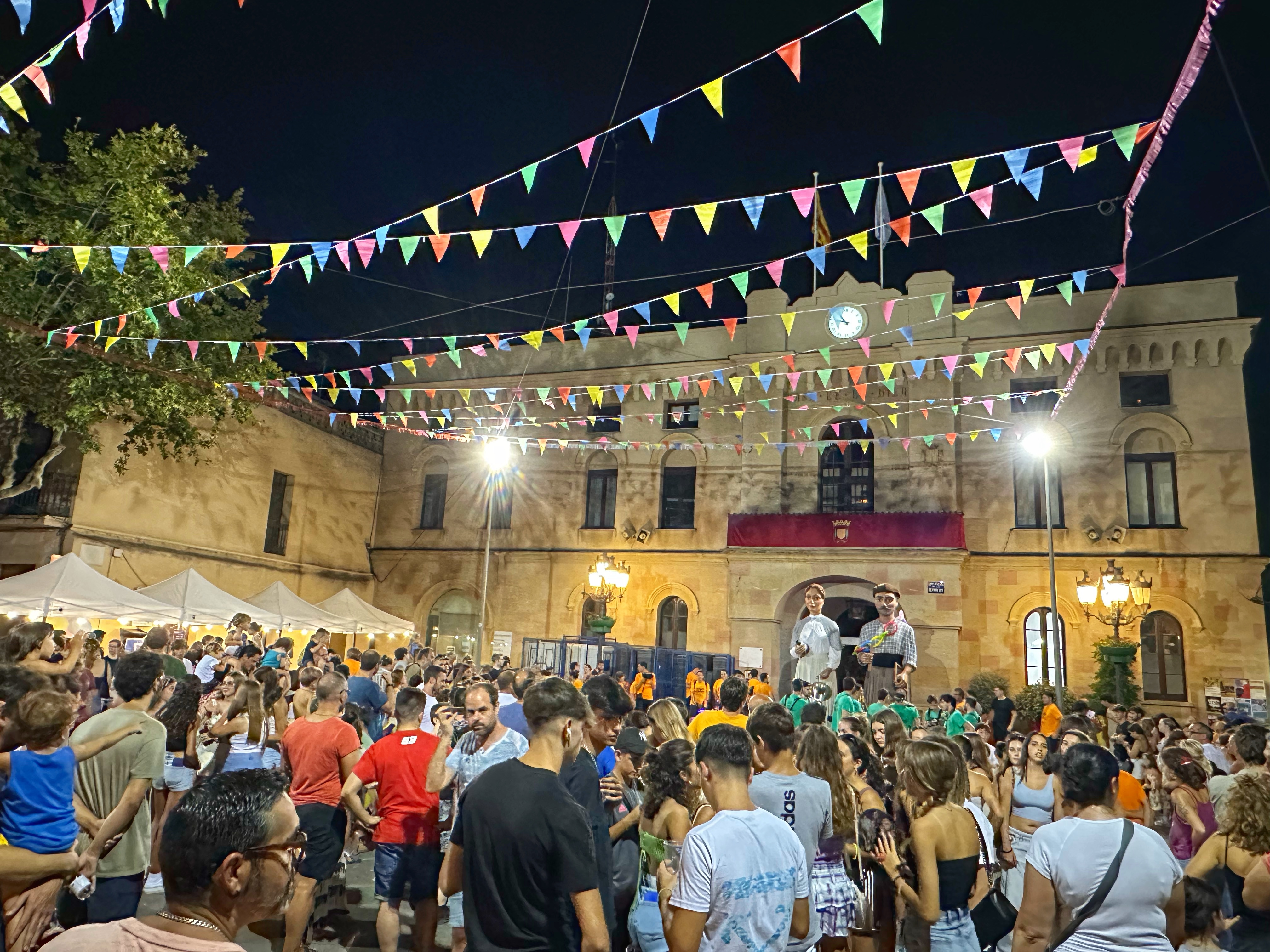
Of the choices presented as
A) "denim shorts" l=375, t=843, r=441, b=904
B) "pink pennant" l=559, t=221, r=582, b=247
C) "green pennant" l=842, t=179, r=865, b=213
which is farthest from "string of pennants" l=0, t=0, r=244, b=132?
"denim shorts" l=375, t=843, r=441, b=904

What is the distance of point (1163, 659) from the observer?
60.4ft

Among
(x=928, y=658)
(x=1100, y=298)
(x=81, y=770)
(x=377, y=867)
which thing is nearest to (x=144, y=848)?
(x=81, y=770)

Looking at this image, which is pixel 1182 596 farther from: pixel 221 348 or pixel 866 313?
pixel 221 348

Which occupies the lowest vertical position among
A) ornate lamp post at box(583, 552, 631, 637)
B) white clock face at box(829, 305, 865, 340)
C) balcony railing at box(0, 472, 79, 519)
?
ornate lamp post at box(583, 552, 631, 637)

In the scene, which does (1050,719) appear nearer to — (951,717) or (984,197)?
(951,717)

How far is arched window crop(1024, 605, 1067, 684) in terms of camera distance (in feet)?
62.2

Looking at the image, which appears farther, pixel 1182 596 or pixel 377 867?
pixel 1182 596

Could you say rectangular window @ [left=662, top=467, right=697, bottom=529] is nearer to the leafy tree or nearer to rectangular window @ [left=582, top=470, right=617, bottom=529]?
rectangular window @ [left=582, top=470, right=617, bottom=529]

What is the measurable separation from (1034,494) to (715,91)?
16.7 m

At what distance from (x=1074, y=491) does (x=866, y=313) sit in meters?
6.89

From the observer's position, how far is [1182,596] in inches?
723

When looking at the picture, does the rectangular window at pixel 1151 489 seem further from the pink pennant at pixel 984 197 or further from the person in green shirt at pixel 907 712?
the pink pennant at pixel 984 197

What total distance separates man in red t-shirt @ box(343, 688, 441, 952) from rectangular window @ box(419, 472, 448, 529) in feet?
69.0

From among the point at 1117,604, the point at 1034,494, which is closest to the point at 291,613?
the point at 1034,494
